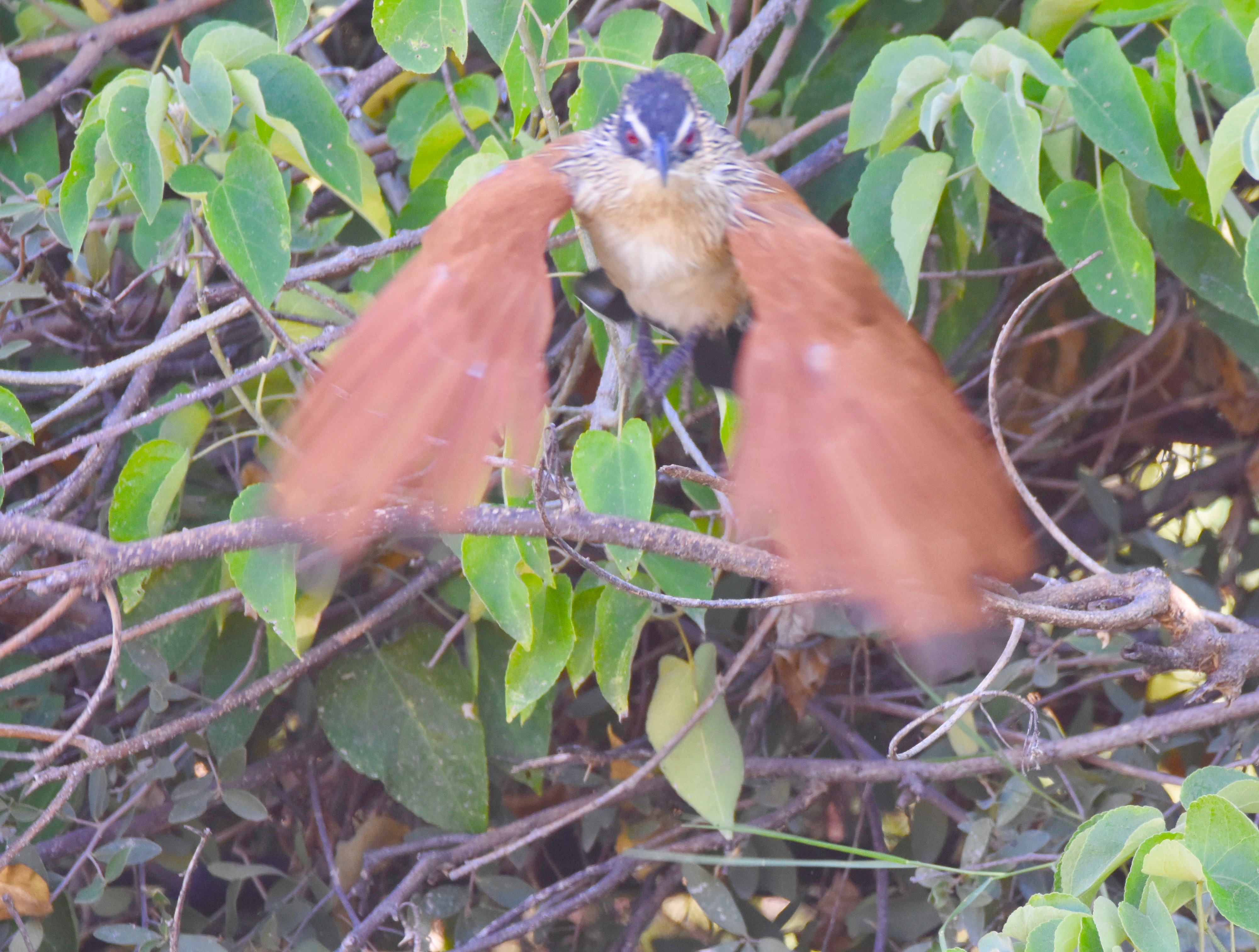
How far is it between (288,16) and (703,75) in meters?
0.56

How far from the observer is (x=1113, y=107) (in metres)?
1.39

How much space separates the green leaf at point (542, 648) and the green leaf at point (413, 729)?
0.85 feet

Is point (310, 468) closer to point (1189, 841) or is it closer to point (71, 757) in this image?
point (1189, 841)

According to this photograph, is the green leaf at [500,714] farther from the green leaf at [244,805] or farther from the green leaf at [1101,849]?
the green leaf at [1101,849]

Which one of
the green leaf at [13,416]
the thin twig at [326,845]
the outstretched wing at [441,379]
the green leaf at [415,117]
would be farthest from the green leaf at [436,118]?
the thin twig at [326,845]

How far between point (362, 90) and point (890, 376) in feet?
3.85

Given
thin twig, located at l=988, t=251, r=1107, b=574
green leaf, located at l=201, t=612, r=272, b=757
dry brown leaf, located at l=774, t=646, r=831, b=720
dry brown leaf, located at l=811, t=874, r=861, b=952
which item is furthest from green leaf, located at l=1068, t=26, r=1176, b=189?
green leaf, located at l=201, t=612, r=272, b=757

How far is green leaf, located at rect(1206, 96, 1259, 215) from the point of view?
1204 mm

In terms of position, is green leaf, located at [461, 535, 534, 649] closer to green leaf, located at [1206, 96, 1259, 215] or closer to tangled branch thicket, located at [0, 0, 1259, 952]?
tangled branch thicket, located at [0, 0, 1259, 952]

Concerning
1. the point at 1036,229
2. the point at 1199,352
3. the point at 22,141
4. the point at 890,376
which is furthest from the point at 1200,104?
the point at 22,141

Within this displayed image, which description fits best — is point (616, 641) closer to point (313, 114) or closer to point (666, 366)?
point (666, 366)

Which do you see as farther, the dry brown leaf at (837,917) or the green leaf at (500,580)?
the dry brown leaf at (837,917)

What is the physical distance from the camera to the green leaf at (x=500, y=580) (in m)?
1.36

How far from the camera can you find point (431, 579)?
173 cm
